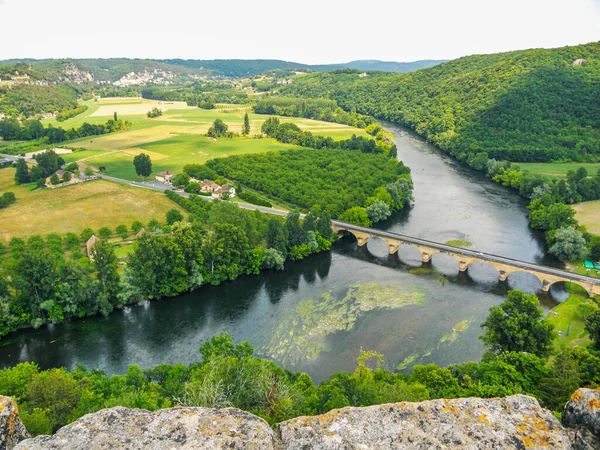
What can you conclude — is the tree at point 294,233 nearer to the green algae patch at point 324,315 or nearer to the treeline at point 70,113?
the green algae patch at point 324,315

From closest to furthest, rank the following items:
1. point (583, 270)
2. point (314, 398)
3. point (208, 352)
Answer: point (314, 398) < point (208, 352) < point (583, 270)

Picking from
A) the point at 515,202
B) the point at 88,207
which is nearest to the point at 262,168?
the point at 88,207

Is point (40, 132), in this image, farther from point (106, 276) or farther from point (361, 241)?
point (361, 241)

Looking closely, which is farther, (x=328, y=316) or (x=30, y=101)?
(x=30, y=101)

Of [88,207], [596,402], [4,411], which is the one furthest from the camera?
[88,207]

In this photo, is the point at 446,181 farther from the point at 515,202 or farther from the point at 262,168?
the point at 262,168

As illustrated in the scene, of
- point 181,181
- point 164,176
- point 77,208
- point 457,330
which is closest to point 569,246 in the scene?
point 457,330
